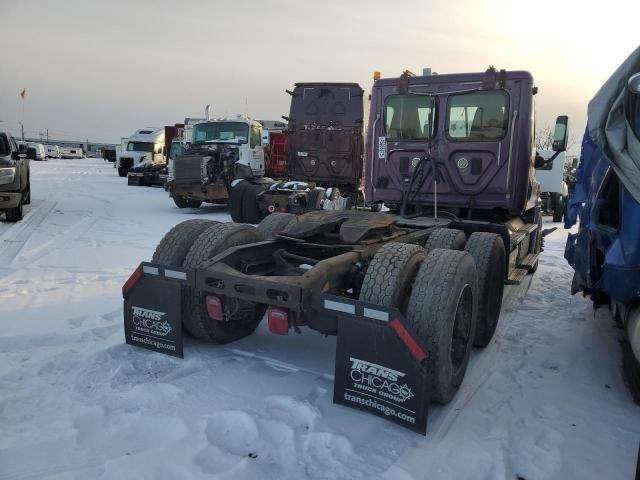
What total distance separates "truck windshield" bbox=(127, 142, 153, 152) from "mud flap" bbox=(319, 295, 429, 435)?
28.3 m

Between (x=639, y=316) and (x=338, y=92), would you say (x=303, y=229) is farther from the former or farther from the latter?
(x=338, y=92)

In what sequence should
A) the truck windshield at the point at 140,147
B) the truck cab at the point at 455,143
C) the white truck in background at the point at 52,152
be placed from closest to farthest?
the truck cab at the point at 455,143, the truck windshield at the point at 140,147, the white truck in background at the point at 52,152

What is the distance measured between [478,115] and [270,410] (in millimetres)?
4361

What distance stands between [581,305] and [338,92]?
7.73m

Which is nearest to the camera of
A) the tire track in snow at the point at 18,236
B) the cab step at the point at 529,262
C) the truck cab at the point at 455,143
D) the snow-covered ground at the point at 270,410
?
the snow-covered ground at the point at 270,410

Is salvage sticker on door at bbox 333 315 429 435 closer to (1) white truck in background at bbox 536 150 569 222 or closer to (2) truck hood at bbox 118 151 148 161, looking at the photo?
(1) white truck in background at bbox 536 150 569 222

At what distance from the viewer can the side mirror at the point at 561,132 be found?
6207 mm

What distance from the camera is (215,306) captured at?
353 centimetres

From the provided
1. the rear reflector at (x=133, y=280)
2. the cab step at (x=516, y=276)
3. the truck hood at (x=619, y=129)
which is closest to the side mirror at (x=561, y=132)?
the cab step at (x=516, y=276)

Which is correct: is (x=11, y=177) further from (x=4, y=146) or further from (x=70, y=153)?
(x=70, y=153)

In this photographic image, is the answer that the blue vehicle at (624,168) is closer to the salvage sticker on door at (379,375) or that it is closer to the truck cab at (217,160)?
the salvage sticker on door at (379,375)

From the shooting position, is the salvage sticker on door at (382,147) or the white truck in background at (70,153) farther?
the white truck in background at (70,153)

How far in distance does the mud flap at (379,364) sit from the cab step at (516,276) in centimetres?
271

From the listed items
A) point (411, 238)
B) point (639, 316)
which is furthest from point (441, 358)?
point (411, 238)
